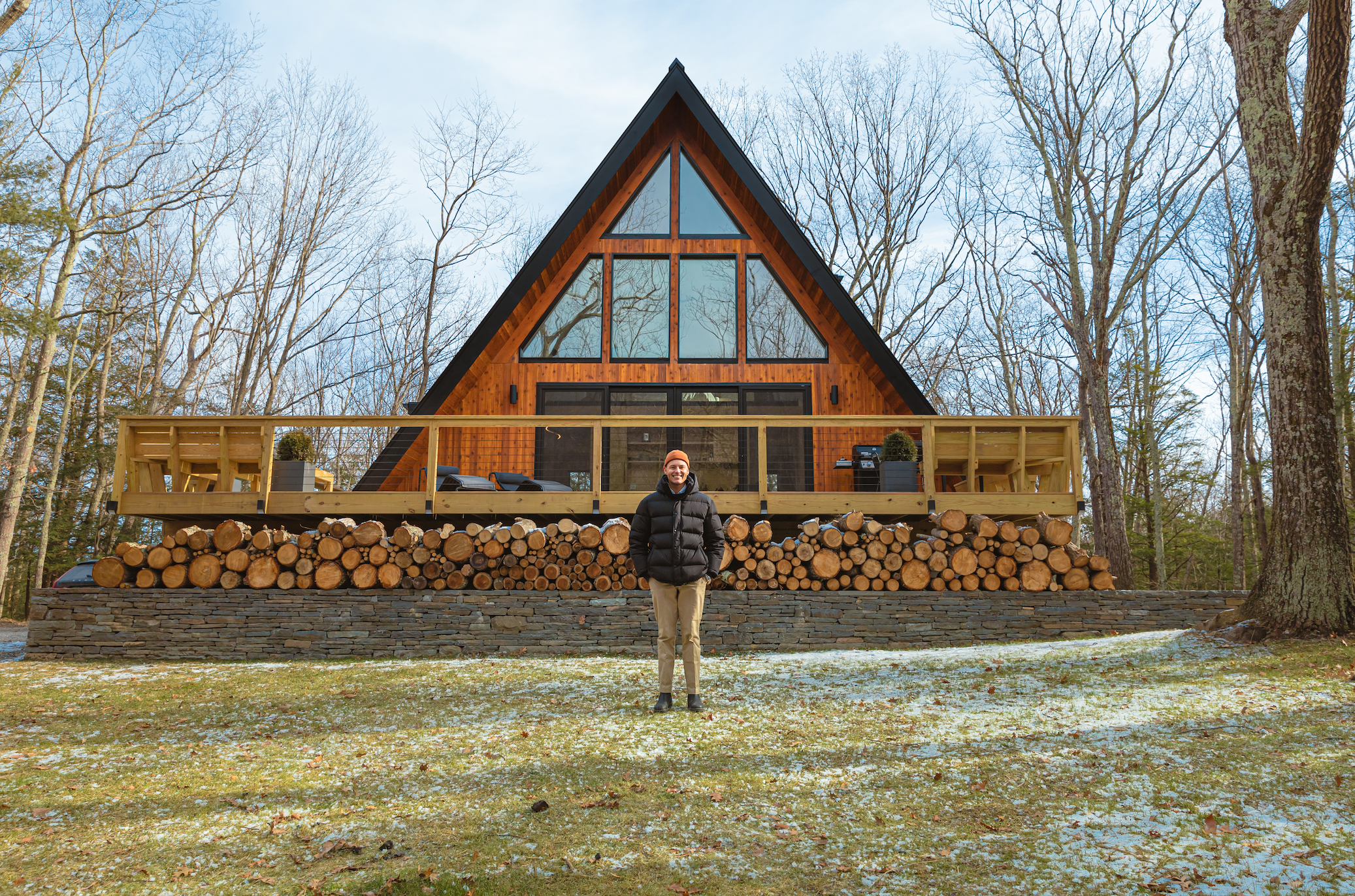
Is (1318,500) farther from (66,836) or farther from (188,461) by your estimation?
(188,461)

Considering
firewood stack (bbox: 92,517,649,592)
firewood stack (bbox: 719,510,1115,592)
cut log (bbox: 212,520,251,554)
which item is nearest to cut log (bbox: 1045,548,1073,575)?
firewood stack (bbox: 719,510,1115,592)

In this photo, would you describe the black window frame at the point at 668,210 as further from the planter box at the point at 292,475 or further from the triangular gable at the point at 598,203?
the planter box at the point at 292,475

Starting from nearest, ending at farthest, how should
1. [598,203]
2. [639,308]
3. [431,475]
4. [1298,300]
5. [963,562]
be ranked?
1. [1298,300]
2. [963,562]
3. [431,475]
4. [639,308]
5. [598,203]

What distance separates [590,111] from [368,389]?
14310 millimetres

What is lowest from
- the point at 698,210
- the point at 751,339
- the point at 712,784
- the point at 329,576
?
the point at 712,784

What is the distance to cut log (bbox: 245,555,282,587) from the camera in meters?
8.10

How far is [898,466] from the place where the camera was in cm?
905

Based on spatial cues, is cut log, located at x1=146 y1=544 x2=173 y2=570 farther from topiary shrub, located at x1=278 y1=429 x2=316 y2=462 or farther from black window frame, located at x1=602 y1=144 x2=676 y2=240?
black window frame, located at x1=602 y1=144 x2=676 y2=240

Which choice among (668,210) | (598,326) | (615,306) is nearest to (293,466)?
(598,326)

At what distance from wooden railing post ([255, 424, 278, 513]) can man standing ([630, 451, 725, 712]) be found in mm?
5423

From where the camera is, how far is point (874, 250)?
65.3 feet

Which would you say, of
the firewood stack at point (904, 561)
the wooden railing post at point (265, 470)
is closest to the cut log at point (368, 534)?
the wooden railing post at point (265, 470)

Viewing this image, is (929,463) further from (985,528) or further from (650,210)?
(650,210)

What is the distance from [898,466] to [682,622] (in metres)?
4.59
